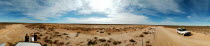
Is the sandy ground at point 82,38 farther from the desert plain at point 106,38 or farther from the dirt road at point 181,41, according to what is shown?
the dirt road at point 181,41

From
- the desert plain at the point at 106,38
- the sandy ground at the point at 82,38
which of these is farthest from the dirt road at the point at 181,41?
the sandy ground at the point at 82,38

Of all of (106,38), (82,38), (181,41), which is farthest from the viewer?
(106,38)

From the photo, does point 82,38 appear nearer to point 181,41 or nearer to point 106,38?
point 106,38

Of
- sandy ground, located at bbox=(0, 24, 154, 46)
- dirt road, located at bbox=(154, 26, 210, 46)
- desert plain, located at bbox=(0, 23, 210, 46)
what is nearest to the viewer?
dirt road, located at bbox=(154, 26, 210, 46)

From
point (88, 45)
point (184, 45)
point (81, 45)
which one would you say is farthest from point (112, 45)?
point (184, 45)

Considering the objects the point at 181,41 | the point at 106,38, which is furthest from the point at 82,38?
the point at 181,41

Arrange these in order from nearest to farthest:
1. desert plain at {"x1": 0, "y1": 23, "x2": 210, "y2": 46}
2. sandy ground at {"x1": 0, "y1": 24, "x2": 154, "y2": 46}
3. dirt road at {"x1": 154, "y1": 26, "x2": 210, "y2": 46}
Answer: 1. dirt road at {"x1": 154, "y1": 26, "x2": 210, "y2": 46}
2. desert plain at {"x1": 0, "y1": 23, "x2": 210, "y2": 46}
3. sandy ground at {"x1": 0, "y1": 24, "x2": 154, "y2": 46}

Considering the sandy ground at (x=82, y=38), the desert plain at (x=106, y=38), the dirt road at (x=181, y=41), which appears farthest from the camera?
the sandy ground at (x=82, y=38)

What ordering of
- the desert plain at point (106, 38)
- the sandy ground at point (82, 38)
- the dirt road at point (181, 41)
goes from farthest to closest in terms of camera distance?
the sandy ground at point (82, 38)
the desert plain at point (106, 38)
the dirt road at point (181, 41)

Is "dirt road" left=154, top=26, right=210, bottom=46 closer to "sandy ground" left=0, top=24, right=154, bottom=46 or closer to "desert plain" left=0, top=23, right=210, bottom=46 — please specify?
"desert plain" left=0, top=23, right=210, bottom=46

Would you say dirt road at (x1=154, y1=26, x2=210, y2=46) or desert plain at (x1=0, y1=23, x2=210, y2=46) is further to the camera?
desert plain at (x1=0, y1=23, x2=210, y2=46)

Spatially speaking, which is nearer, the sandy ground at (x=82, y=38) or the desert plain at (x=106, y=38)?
the desert plain at (x=106, y=38)

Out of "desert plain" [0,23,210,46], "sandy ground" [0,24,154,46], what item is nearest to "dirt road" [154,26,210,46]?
"desert plain" [0,23,210,46]

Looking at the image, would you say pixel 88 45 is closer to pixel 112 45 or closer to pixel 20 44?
pixel 112 45
